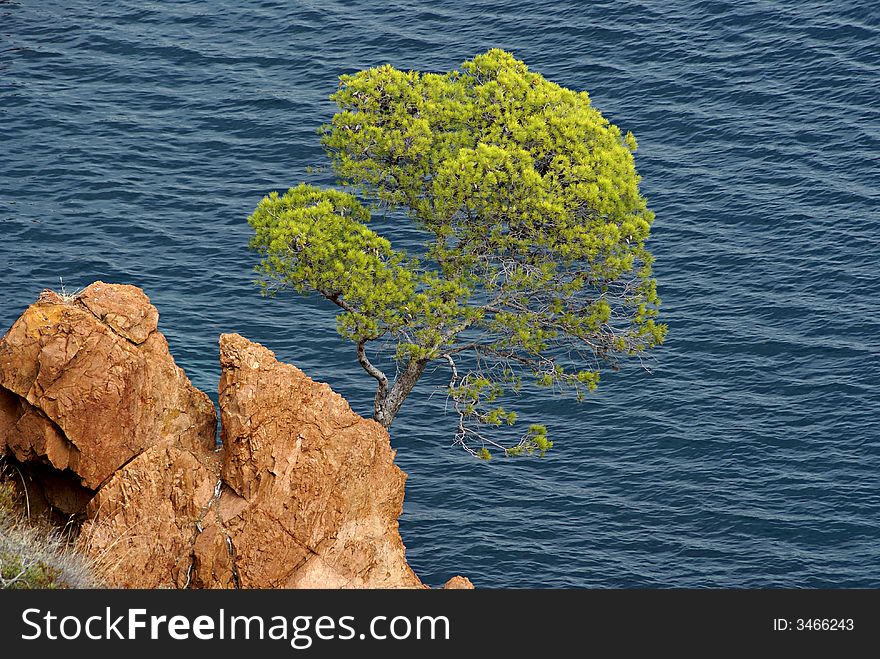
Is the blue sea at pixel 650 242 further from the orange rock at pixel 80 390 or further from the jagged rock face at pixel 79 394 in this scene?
the orange rock at pixel 80 390

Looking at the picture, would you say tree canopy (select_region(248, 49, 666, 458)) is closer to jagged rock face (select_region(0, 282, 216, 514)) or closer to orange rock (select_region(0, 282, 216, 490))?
jagged rock face (select_region(0, 282, 216, 514))

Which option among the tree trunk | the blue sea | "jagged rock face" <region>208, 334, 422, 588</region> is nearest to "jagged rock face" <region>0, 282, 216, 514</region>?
"jagged rock face" <region>208, 334, 422, 588</region>

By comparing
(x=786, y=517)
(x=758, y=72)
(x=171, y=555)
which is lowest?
(x=786, y=517)

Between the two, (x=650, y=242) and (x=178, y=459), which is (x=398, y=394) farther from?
(x=650, y=242)

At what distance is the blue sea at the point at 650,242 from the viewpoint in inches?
1918

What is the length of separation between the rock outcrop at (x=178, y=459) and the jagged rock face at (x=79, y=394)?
0.04 meters

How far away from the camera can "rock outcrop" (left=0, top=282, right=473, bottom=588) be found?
120 ft

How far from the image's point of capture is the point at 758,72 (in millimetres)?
78625

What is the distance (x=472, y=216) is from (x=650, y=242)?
22953mm

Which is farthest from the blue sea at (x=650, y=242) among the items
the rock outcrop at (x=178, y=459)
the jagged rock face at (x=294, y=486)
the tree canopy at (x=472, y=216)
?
the rock outcrop at (x=178, y=459)

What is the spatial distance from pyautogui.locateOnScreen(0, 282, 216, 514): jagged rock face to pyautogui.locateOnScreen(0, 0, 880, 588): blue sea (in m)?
12.5
